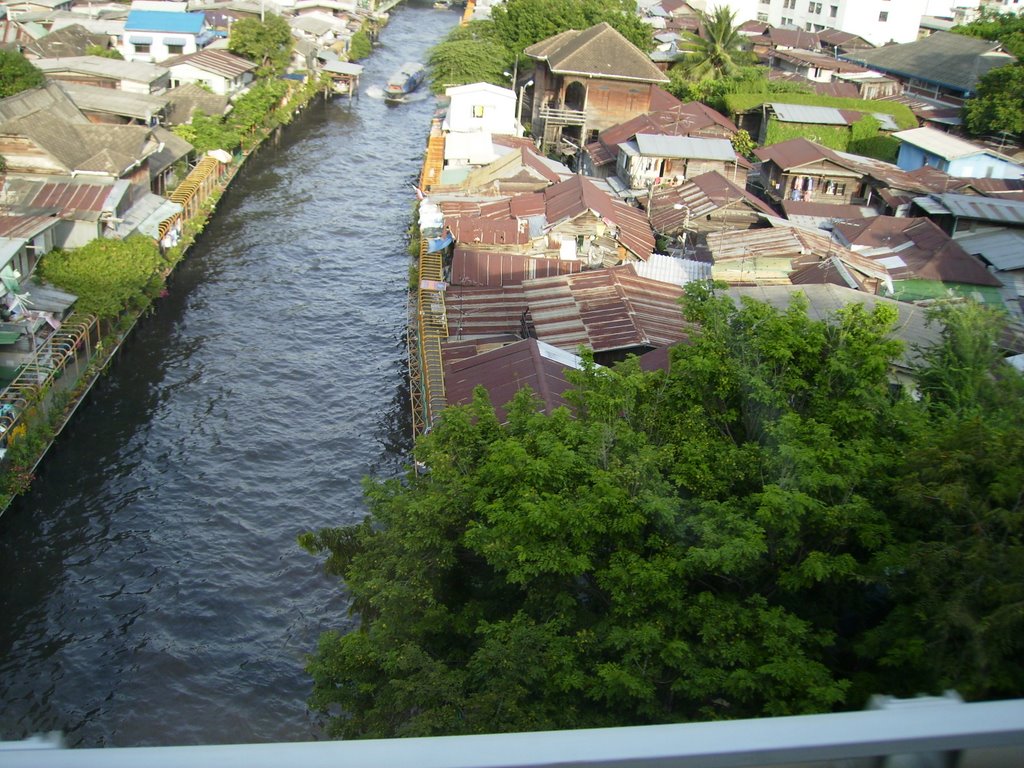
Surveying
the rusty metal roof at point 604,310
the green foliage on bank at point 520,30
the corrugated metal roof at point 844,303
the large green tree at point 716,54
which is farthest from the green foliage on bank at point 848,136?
the corrugated metal roof at point 844,303

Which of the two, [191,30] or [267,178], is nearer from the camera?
[267,178]

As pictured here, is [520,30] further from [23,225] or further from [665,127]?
[23,225]

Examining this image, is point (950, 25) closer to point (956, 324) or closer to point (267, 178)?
point (267, 178)

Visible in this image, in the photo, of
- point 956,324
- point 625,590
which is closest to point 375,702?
point 625,590

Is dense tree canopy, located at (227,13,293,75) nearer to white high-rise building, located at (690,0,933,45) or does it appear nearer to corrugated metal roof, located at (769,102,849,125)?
corrugated metal roof, located at (769,102,849,125)

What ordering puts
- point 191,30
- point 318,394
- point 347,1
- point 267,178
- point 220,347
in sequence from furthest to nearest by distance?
1. point 347,1
2. point 191,30
3. point 267,178
4. point 220,347
5. point 318,394
